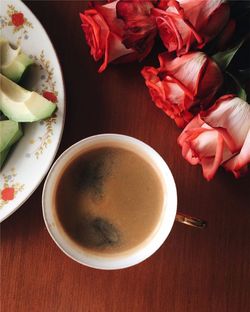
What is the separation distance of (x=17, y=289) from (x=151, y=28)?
0.51 m

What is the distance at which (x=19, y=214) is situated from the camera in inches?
32.9

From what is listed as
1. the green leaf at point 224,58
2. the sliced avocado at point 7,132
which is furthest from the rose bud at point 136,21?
the sliced avocado at point 7,132

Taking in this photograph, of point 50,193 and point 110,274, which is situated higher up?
point 50,193

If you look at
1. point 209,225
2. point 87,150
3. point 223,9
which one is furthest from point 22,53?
point 209,225

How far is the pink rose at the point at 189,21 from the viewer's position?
72cm

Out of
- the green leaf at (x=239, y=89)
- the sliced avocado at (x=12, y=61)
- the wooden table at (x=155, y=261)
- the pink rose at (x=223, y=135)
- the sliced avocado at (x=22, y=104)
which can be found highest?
the sliced avocado at (x=12, y=61)

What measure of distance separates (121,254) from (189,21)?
389 millimetres

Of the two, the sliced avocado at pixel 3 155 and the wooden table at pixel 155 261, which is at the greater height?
the sliced avocado at pixel 3 155

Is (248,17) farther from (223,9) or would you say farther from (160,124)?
(160,124)

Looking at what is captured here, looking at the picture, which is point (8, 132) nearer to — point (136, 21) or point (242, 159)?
point (136, 21)

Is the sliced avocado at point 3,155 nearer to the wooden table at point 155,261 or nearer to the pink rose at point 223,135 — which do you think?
the wooden table at point 155,261

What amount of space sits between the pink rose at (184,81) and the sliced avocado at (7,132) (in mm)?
241

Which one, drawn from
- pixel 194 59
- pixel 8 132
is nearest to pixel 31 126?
pixel 8 132

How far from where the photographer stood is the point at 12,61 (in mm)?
812
